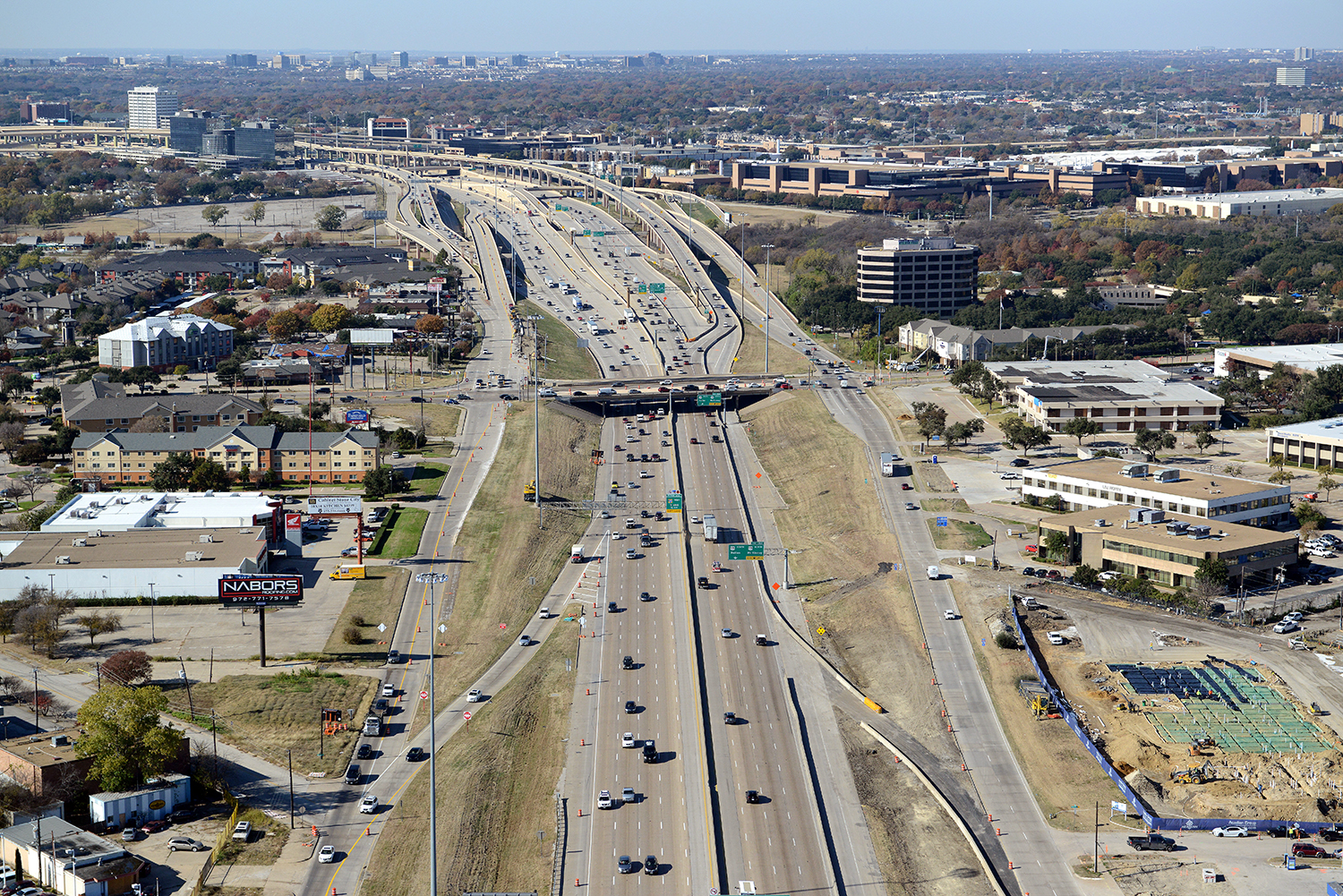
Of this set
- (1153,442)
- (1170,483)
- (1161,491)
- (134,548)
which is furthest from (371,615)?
(1153,442)

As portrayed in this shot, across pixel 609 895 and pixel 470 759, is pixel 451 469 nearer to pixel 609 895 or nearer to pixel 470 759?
pixel 470 759

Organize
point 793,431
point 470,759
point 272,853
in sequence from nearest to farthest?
1. point 272,853
2. point 470,759
3. point 793,431

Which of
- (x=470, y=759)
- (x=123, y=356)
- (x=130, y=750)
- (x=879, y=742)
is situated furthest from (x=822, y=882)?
(x=123, y=356)

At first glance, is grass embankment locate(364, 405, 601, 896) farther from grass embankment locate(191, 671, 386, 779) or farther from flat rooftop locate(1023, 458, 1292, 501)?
flat rooftop locate(1023, 458, 1292, 501)

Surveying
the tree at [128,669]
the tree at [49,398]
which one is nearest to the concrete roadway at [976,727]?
the tree at [128,669]

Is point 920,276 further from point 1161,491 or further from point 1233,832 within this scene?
point 1233,832

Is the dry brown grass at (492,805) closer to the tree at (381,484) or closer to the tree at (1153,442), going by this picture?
the tree at (381,484)

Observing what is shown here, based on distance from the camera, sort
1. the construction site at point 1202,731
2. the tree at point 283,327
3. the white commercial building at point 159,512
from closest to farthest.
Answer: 1. the construction site at point 1202,731
2. the white commercial building at point 159,512
3. the tree at point 283,327
